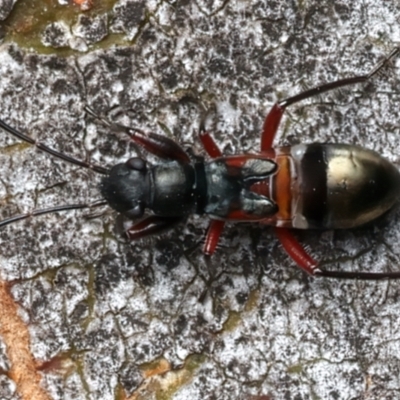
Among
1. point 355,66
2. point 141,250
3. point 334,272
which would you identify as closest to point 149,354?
point 141,250

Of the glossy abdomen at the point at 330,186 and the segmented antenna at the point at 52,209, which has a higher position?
the segmented antenna at the point at 52,209

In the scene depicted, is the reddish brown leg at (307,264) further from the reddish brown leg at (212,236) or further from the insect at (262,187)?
the reddish brown leg at (212,236)

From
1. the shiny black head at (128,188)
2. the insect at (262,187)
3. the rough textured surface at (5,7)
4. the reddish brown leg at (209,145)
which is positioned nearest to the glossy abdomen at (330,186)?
the insect at (262,187)

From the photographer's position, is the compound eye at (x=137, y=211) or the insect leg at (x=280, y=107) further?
the insect leg at (x=280, y=107)

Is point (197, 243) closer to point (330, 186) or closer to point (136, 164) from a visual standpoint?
point (136, 164)

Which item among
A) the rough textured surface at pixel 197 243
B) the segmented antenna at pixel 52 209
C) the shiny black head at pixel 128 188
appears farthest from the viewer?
the rough textured surface at pixel 197 243

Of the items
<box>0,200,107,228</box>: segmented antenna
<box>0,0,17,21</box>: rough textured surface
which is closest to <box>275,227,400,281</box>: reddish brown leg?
<box>0,200,107,228</box>: segmented antenna

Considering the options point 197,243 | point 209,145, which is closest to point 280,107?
point 209,145

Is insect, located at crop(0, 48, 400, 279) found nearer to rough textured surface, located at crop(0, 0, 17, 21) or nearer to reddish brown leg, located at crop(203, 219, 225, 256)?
reddish brown leg, located at crop(203, 219, 225, 256)
